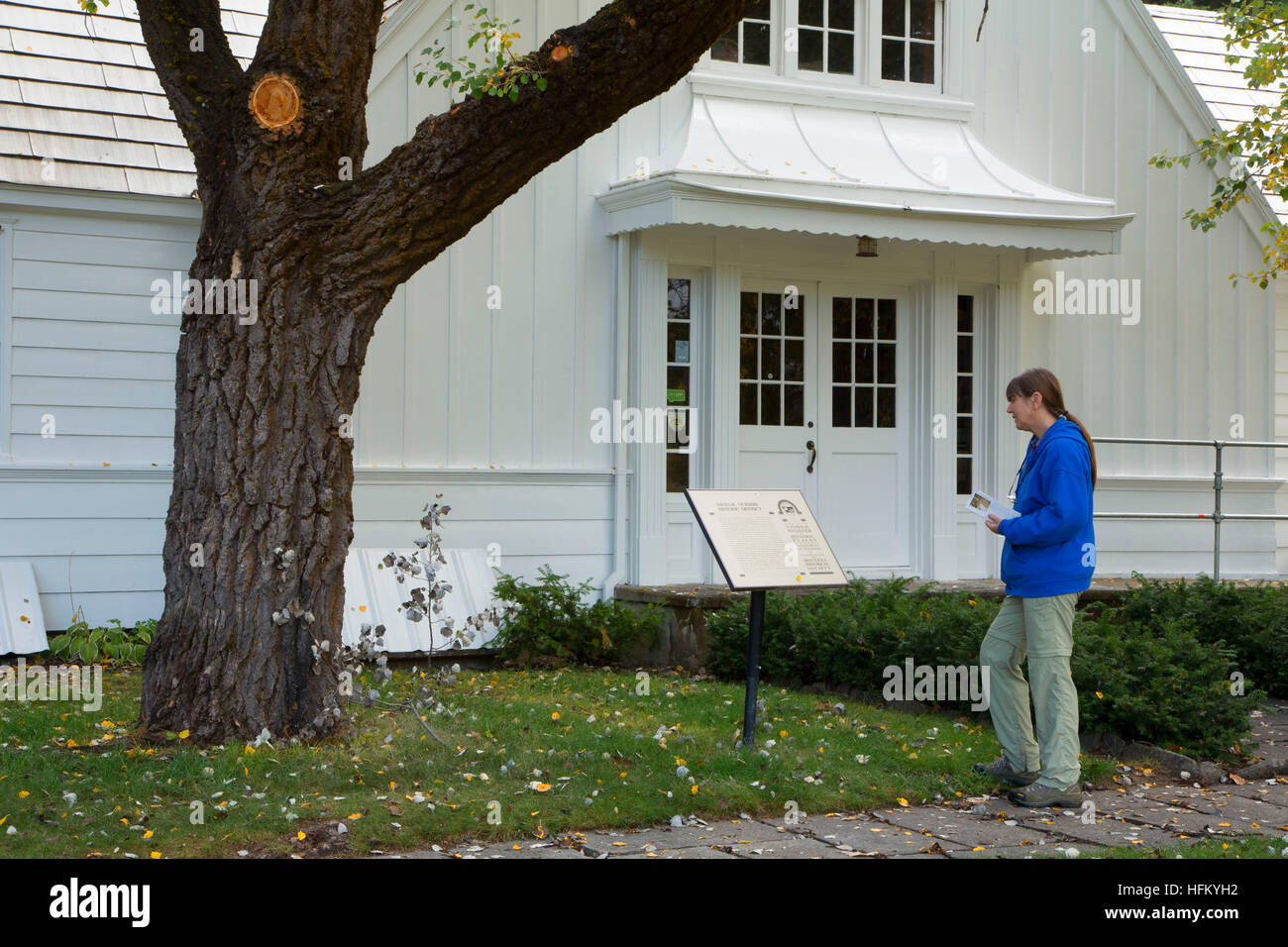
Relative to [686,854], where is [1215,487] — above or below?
above

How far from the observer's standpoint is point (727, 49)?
37.8ft

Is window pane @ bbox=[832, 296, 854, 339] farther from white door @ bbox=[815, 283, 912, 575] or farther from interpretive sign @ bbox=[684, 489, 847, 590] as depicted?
interpretive sign @ bbox=[684, 489, 847, 590]

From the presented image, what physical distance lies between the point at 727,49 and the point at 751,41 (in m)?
0.24

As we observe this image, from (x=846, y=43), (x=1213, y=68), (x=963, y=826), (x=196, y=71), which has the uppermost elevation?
(x=1213, y=68)

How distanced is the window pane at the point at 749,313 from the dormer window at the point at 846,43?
191 cm

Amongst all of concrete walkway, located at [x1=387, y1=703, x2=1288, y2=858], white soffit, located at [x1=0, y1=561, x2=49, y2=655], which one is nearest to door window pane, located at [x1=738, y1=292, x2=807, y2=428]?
concrete walkway, located at [x1=387, y1=703, x2=1288, y2=858]

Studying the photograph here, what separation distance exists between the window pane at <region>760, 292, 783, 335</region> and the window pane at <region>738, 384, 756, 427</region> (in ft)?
1.64

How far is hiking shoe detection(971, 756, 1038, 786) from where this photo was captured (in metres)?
6.45

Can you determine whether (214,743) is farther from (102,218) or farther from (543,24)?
(543,24)

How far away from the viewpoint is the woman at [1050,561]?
242 inches

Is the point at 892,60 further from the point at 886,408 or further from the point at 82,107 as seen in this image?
the point at 82,107

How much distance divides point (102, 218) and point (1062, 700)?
23.8 feet

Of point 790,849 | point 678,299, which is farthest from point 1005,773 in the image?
point 678,299
